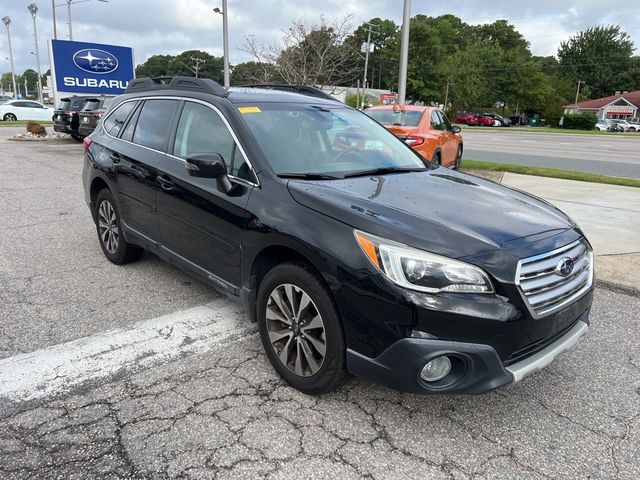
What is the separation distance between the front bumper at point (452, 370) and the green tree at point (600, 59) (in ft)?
343

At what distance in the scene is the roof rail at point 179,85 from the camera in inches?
152

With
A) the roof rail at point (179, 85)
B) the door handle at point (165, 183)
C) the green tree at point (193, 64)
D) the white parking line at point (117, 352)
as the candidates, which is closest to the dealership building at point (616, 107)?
the green tree at point (193, 64)

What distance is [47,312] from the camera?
401cm

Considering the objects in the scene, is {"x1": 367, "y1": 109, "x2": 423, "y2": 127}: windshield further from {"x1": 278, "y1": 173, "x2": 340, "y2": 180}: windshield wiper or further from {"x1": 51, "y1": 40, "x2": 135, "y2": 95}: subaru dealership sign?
{"x1": 51, "y1": 40, "x2": 135, "y2": 95}: subaru dealership sign

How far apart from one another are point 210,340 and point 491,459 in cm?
203

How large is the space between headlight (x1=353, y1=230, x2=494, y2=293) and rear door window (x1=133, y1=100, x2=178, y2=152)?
7.91 ft

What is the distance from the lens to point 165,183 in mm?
3898

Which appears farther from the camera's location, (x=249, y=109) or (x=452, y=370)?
(x=249, y=109)

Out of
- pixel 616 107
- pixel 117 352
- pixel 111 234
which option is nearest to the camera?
pixel 117 352

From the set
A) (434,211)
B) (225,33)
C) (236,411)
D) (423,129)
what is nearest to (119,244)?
(236,411)

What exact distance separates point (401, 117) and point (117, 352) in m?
8.10

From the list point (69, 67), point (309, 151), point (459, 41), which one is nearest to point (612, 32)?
point (459, 41)

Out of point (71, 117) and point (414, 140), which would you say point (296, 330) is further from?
point (71, 117)

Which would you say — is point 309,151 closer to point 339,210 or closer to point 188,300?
point 339,210
